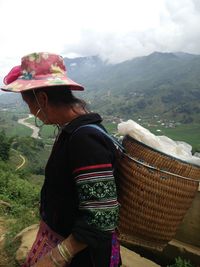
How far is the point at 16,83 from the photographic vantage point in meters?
1.81

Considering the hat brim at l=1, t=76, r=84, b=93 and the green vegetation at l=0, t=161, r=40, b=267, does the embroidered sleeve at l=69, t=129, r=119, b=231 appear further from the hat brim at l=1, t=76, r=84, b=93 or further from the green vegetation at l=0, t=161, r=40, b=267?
the green vegetation at l=0, t=161, r=40, b=267

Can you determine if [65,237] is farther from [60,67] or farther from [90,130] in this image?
[60,67]

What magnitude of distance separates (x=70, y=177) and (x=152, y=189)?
39 cm

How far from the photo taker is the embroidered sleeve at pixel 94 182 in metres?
1.59

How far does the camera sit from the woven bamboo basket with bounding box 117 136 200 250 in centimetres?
183

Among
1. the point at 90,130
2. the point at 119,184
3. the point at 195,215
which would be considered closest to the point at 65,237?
the point at 119,184

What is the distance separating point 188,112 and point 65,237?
391 feet

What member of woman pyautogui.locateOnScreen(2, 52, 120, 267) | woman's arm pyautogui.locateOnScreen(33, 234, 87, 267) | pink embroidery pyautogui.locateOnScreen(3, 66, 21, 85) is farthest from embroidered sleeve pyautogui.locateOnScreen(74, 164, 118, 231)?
pink embroidery pyautogui.locateOnScreen(3, 66, 21, 85)

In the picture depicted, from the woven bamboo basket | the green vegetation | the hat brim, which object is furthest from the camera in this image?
the green vegetation

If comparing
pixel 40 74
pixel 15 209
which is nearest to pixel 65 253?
→ pixel 40 74

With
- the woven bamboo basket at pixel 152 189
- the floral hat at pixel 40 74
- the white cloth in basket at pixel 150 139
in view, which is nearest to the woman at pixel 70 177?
the floral hat at pixel 40 74

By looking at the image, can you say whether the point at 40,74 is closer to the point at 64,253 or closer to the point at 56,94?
the point at 56,94

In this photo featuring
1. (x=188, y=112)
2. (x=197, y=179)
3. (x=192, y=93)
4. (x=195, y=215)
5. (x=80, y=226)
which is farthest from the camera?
(x=192, y=93)

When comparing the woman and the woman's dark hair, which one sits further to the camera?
the woman's dark hair
